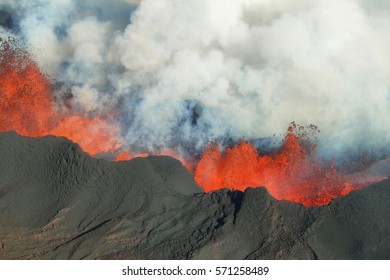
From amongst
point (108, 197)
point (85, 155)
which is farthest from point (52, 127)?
point (108, 197)

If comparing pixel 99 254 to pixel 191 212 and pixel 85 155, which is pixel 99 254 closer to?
pixel 191 212

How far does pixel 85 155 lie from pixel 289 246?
15750 millimetres

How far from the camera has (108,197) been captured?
29.3m

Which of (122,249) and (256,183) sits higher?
(256,183)

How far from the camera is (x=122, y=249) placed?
25.5m

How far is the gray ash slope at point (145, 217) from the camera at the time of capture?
979 inches

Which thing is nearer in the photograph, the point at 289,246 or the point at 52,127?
the point at 289,246

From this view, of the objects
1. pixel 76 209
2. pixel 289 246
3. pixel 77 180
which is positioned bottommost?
pixel 289 246

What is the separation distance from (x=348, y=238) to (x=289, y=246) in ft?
12.0

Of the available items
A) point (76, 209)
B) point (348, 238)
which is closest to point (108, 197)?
point (76, 209)

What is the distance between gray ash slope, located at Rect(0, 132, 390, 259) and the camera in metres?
24.9

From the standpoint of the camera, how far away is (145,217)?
27.9 meters

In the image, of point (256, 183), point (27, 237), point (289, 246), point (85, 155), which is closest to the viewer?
point (289, 246)

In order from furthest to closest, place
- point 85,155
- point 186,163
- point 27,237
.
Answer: point 186,163
point 85,155
point 27,237
